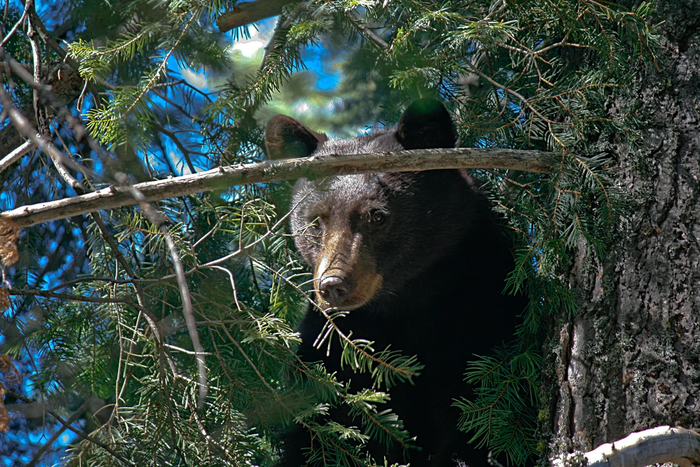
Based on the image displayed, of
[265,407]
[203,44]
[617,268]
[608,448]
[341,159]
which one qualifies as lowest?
[608,448]

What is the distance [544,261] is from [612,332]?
0.35m

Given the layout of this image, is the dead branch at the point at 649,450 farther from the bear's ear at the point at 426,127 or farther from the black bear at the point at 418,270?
the bear's ear at the point at 426,127

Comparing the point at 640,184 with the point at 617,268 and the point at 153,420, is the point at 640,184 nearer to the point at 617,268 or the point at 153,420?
the point at 617,268

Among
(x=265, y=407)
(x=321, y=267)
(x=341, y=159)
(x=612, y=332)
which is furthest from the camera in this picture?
(x=321, y=267)

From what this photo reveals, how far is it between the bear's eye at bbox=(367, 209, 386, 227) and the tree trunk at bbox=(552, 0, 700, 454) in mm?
1120

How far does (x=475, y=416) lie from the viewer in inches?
115

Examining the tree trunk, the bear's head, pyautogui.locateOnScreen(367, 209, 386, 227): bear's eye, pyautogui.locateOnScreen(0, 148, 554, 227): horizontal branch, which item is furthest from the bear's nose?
the tree trunk

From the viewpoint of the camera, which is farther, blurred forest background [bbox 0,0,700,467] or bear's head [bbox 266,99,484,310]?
bear's head [bbox 266,99,484,310]

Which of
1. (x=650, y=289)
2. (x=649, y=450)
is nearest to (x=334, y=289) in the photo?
(x=650, y=289)

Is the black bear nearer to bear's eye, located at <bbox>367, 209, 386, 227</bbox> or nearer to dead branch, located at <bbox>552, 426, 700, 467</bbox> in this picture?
bear's eye, located at <bbox>367, 209, 386, 227</bbox>

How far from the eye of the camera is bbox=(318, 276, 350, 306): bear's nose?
2.76 meters

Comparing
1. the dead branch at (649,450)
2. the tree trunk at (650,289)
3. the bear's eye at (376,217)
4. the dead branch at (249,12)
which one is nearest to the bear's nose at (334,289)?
the bear's eye at (376,217)

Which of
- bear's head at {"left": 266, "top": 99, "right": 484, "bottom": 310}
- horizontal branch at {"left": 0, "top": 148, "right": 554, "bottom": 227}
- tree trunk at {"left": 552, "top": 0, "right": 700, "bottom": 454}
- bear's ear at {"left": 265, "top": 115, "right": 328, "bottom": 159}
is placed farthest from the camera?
bear's ear at {"left": 265, "top": 115, "right": 328, "bottom": 159}

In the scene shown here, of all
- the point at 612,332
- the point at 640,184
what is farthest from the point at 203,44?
the point at 612,332
